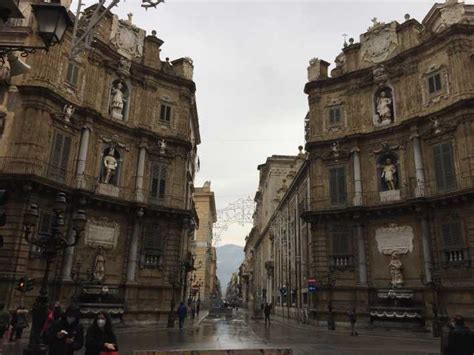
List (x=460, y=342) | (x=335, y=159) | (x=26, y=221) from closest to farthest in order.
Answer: (x=460, y=342)
(x=26, y=221)
(x=335, y=159)

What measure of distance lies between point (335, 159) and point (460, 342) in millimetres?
21116

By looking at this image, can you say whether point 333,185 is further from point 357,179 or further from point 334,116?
point 334,116

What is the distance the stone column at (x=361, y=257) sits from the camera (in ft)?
80.7

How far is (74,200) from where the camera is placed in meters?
22.2

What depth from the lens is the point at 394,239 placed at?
2445 cm

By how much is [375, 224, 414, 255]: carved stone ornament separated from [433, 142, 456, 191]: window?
3162mm

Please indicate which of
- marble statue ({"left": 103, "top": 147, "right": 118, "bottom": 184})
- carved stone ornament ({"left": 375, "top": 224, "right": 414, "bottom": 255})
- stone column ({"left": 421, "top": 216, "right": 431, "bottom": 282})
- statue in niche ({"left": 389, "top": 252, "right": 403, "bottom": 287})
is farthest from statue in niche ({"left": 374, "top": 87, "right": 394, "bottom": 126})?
marble statue ({"left": 103, "top": 147, "right": 118, "bottom": 184})

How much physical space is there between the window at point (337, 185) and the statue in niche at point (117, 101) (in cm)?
1436

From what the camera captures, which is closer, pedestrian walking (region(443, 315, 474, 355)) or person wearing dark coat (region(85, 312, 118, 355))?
person wearing dark coat (region(85, 312, 118, 355))

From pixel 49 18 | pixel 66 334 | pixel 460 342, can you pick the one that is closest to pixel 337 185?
pixel 460 342

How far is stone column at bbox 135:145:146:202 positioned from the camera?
997 inches

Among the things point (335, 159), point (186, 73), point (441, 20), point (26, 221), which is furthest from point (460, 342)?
point (186, 73)

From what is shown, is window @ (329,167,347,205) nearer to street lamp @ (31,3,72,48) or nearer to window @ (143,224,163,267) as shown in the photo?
window @ (143,224,163,267)

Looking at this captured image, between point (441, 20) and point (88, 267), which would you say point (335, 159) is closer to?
point (441, 20)
